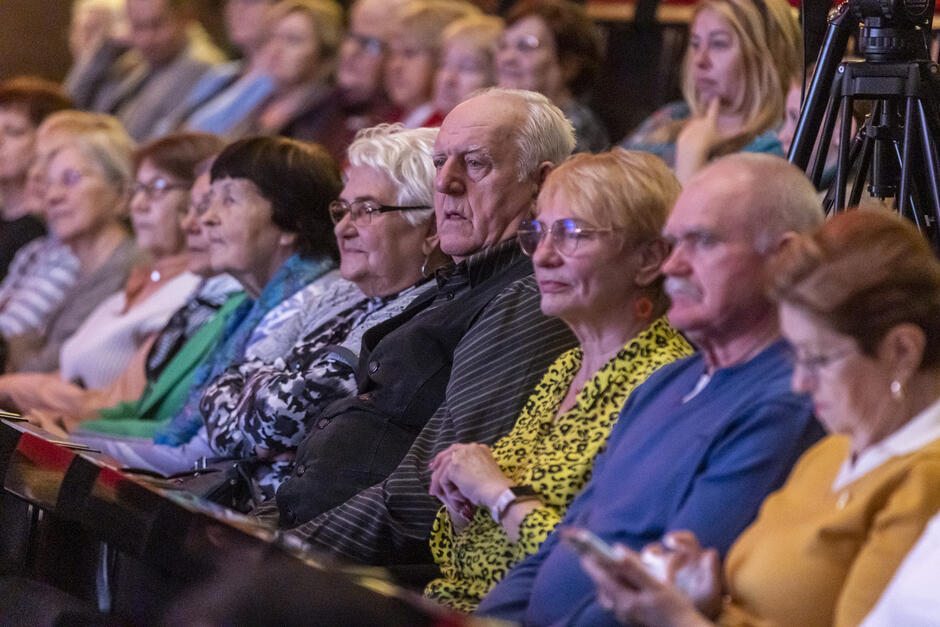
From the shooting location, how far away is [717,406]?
67.9 inches

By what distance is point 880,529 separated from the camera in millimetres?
1438

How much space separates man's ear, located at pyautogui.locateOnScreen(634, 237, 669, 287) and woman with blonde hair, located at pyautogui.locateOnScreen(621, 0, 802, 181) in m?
1.54

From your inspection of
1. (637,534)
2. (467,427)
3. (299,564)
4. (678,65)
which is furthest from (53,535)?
(678,65)

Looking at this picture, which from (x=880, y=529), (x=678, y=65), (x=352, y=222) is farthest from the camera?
(x=678, y=65)

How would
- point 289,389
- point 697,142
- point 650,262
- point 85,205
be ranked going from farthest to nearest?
point 85,205, point 697,142, point 289,389, point 650,262

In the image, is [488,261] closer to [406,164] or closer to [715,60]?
[406,164]

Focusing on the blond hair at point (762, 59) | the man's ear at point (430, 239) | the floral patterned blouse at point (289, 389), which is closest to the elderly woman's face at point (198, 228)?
the floral patterned blouse at point (289, 389)

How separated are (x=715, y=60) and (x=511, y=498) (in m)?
2.08

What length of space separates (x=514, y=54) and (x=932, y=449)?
3.19 meters

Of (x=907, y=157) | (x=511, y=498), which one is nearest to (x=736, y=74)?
(x=907, y=157)

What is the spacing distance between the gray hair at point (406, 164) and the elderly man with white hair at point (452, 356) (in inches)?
7.5

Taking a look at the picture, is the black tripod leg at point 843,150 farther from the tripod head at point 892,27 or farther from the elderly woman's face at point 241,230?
the elderly woman's face at point 241,230

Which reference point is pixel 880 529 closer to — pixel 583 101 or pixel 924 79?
pixel 924 79

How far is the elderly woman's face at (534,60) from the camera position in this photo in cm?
442
